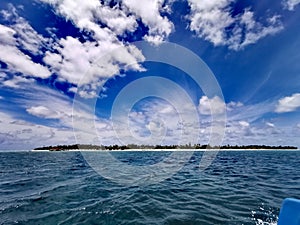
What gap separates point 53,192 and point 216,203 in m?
9.53

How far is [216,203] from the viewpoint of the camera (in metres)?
8.98

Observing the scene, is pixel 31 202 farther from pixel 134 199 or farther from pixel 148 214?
pixel 148 214

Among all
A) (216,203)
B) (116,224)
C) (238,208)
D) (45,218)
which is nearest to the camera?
(116,224)

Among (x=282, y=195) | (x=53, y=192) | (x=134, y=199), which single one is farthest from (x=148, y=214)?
(x=282, y=195)

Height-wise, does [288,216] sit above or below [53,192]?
above

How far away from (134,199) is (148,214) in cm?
233

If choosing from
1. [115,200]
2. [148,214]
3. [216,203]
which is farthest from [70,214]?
[216,203]

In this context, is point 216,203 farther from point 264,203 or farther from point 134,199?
point 134,199

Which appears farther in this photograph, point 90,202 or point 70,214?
point 90,202

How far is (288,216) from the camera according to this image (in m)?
3.92

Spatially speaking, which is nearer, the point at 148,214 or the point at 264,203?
the point at 148,214

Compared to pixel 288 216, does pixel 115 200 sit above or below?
below

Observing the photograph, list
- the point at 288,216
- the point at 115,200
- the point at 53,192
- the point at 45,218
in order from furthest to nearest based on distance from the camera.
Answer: the point at 53,192
the point at 115,200
the point at 45,218
the point at 288,216

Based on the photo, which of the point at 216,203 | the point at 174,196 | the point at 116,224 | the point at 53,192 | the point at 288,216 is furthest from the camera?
the point at 53,192
